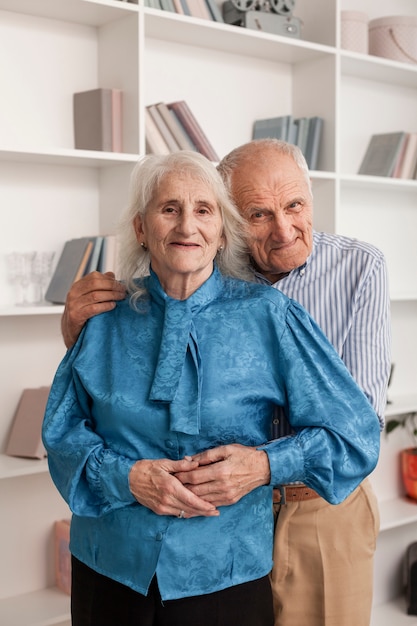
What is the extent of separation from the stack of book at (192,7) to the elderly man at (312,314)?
1308 millimetres

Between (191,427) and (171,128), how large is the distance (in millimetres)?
1670

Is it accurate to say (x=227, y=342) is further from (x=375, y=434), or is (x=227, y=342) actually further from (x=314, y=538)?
(x=314, y=538)

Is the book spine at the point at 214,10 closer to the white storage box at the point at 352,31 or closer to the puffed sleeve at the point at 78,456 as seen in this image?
the white storage box at the point at 352,31

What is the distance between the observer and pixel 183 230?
153cm

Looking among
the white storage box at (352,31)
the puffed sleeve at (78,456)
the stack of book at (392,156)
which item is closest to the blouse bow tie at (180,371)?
the puffed sleeve at (78,456)

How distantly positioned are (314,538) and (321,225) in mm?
1690

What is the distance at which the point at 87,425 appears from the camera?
1.63 metres

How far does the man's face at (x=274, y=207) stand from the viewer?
5.70 ft

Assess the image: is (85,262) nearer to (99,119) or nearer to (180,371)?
(99,119)

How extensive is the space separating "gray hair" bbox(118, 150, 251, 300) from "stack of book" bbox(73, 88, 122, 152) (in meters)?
1.18

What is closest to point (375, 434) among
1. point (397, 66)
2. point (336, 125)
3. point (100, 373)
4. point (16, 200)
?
point (100, 373)

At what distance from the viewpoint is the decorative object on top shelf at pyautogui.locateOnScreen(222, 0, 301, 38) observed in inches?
122

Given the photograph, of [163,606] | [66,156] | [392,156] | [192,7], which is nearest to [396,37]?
[392,156]

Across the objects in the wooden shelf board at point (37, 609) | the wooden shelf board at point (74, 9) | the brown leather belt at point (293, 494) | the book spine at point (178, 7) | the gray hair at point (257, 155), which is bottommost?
the wooden shelf board at point (37, 609)
